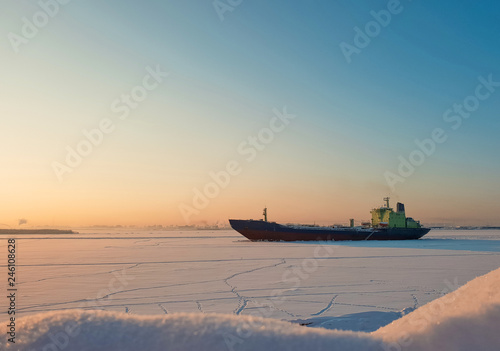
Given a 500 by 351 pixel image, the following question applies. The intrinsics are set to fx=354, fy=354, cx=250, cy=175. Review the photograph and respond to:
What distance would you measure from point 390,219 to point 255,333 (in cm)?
5346

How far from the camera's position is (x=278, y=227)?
1639 inches

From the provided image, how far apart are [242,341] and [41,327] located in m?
0.52

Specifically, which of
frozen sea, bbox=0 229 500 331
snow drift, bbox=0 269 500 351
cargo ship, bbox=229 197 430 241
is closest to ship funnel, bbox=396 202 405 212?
cargo ship, bbox=229 197 430 241

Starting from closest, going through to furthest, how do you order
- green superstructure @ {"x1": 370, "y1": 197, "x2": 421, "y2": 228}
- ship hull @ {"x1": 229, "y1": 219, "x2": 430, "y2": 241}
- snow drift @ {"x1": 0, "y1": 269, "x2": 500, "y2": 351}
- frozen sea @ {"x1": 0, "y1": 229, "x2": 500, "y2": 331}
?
1. snow drift @ {"x1": 0, "y1": 269, "x2": 500, "y2": 351}
2. frozen sea @ {"x1": 0, "y1": 229, "x2": 500, "y2": 331}
3. ship hull @ {"x1": 229, "y1": 219, "x2": 430, "y2": 241}
4. green superstructure @ {"x1": 370, "y1": 197, "x2": 421, "y2": 228}

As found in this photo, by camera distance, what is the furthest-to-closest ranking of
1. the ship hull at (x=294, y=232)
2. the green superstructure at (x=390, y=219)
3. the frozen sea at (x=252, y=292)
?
the green superstructure at (x=390, y=219) < the ship hull at (x=294, y=232) < the frozen sea at (x=252, y=292)

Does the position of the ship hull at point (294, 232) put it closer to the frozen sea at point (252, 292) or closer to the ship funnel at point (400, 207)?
the ship funnel at point (400, 207)

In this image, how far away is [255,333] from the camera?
84cm

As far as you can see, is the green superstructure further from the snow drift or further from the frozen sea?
the snow drift

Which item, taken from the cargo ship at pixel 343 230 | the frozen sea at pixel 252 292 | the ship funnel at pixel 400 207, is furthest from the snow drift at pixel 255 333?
the ship funnel at pixel 400 207

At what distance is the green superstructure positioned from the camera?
50.1 m

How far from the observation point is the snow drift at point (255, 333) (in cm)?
80

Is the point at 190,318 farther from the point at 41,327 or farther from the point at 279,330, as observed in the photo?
the point at 41,327

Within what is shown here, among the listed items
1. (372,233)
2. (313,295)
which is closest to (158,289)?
(313,295)

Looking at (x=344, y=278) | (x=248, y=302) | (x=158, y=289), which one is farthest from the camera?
(x=344, y=278)
